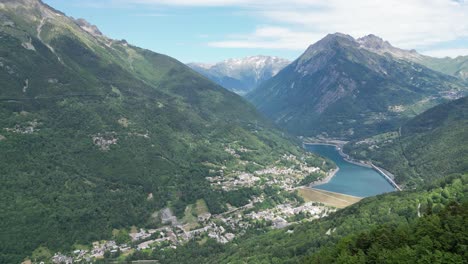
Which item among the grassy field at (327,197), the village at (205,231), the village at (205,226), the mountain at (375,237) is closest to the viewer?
the mountain at (375,237)

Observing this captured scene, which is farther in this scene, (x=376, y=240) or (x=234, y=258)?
(x=234, y=258)

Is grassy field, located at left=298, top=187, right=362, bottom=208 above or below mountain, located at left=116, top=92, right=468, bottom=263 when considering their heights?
below

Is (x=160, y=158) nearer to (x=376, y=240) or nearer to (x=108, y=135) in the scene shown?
(x=108, y=135)

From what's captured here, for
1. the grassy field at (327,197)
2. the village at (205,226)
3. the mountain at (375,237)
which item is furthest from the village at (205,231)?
the grassy field at (327,197)

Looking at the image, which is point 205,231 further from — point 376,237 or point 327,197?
point 376,237

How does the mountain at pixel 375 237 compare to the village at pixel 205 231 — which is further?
the village at pixel 205 231

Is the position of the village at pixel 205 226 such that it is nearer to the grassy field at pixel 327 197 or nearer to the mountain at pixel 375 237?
the mountain at pixel 375 237

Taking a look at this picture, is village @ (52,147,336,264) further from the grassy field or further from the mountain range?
the grassy field

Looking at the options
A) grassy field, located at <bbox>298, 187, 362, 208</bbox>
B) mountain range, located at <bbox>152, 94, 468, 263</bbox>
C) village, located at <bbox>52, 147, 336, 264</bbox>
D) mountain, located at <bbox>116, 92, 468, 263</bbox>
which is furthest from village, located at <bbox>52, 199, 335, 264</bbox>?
grassy field, located at <bbox>298, 187, 362, 208</bbox>

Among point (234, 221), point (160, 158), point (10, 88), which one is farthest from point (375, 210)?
point (10, 88)
